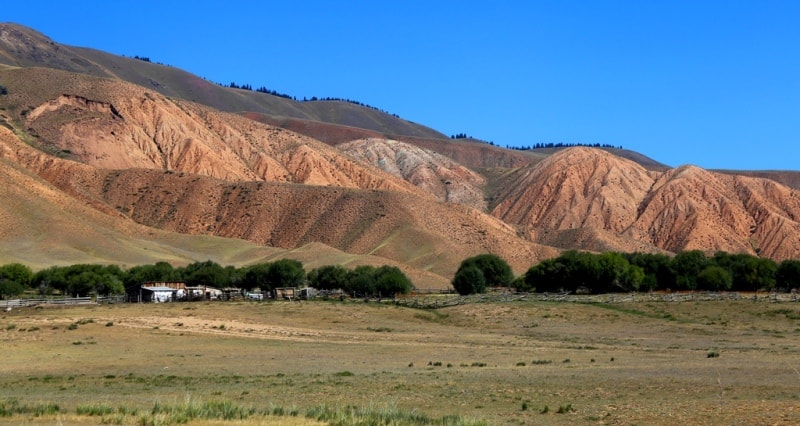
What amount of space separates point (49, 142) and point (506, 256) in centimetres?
8132

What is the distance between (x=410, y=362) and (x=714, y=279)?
5937 centimetres

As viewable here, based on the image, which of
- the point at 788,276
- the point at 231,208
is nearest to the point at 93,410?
the point at 788,276

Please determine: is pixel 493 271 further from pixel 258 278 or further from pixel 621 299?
pixel 621 299

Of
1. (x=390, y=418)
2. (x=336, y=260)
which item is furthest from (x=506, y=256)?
(x=390, y=418)

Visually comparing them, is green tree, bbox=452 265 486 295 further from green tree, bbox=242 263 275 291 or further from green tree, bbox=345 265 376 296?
green tree, bbox=242 263 275 291

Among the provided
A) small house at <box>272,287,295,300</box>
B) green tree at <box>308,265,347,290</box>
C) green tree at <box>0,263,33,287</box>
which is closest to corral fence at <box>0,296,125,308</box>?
green tree at <box>0,263,33,287</box>

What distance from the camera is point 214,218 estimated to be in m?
162

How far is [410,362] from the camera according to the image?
41719 mm

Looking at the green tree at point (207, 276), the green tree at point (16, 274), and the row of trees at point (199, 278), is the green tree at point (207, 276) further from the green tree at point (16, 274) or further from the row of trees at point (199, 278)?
the green tree at point (16, 274)

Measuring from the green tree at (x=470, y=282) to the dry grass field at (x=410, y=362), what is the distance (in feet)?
78.8

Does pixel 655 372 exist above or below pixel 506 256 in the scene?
below

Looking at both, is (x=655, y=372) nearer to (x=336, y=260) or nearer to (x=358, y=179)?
(x=336, y=260)

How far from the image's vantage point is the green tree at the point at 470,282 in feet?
327

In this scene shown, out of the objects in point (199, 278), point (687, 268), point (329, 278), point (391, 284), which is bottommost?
point (391, 284)
